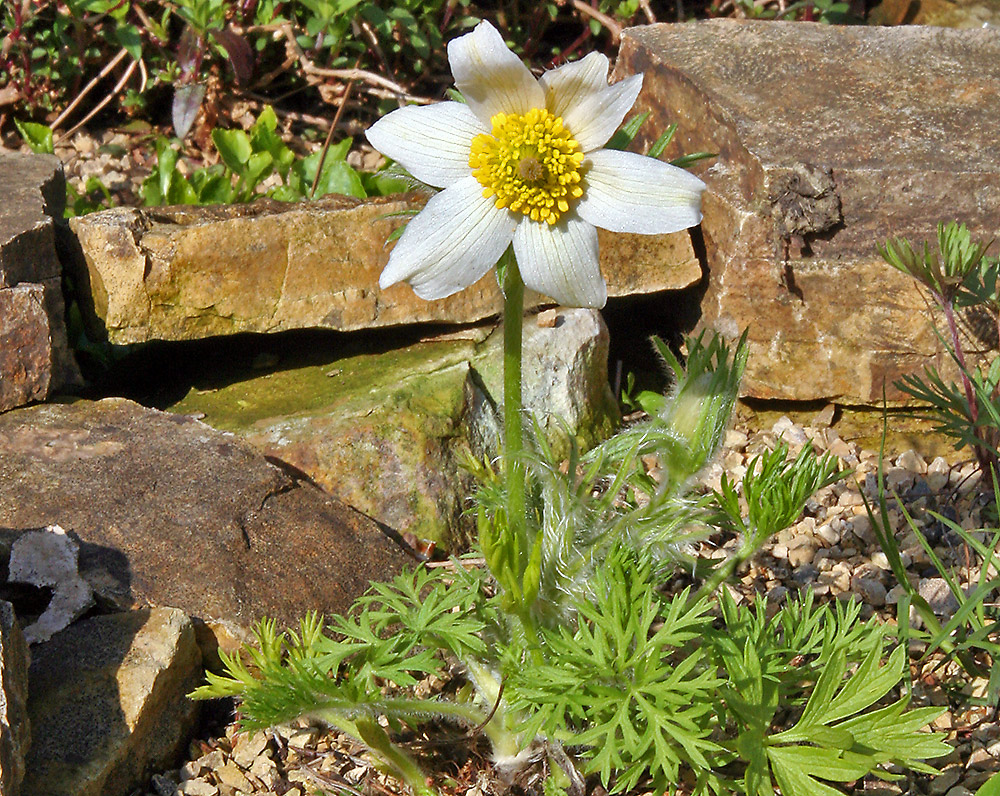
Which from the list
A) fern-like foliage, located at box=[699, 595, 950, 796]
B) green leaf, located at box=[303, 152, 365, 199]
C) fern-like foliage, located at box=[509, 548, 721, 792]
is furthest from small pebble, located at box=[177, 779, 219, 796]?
green leaf, located at box=[303, 152, 365, 199]

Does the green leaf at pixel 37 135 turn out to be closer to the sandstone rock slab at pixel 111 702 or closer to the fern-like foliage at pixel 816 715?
the sandstone rock slab at pixel 111 702

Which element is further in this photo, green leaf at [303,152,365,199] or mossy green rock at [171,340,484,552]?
green leaf at [303,152,365,199]

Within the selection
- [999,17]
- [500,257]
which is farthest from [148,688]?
[999,17]

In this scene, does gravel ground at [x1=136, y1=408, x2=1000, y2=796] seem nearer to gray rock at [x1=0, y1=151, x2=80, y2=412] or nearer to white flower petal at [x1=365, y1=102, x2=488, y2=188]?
white flower petal at [x1=365, y1=102, x2=488, y2=188]

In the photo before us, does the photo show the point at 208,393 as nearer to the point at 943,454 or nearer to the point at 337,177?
the point at 337,177

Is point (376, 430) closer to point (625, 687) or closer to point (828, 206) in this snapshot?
point (625, 687)

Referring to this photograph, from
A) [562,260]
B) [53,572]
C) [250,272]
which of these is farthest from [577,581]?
[250,272]
